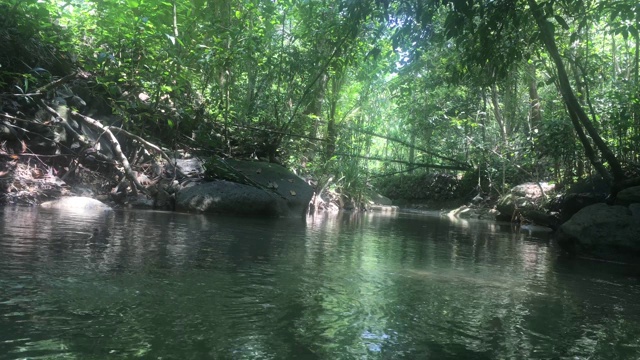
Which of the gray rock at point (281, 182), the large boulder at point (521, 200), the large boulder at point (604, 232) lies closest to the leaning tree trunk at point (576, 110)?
the large boulder at point (604, 232)

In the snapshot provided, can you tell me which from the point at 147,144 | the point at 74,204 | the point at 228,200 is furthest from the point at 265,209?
the point at 74,204

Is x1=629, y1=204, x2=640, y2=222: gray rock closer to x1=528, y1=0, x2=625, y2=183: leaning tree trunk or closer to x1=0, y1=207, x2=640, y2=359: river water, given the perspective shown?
x1=528, y1=0, x2=625, y2=183: leaning tree trunk

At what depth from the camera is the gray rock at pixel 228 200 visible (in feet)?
25.8

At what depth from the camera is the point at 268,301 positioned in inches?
91.0

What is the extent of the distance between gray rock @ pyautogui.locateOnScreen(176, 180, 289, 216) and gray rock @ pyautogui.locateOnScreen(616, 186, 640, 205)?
16.8 feet

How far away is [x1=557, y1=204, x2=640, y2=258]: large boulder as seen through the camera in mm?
5133

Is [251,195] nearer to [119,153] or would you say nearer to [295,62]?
[119,153]

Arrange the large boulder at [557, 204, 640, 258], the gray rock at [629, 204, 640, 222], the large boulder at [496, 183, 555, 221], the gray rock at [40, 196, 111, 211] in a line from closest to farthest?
the large boulder at [557, 204, 640, 258]
the gray rock at [629, 204, 640, 222]
the gray rock at [40, 196, 111, 211]
the large boulder at [496, 183, 555, 221]

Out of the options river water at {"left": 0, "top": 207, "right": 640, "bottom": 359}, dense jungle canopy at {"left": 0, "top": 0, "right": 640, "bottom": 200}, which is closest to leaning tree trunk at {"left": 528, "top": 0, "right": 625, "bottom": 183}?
dense jungle canopy at {"left": 0, "top": 0, "right": 640, "bottom": 200}

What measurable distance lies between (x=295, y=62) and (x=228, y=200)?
13.1 feet

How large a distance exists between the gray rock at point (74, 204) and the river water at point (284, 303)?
2.34 meters

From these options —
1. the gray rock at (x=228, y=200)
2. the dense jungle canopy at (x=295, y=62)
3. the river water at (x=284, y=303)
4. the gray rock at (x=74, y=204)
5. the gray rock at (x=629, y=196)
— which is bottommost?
the river water at (x=284, y=303)

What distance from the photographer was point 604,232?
209 inches

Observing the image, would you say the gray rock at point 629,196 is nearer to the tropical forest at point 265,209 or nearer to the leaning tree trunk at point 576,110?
the tropical forest at point 265,209
